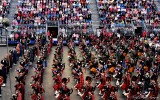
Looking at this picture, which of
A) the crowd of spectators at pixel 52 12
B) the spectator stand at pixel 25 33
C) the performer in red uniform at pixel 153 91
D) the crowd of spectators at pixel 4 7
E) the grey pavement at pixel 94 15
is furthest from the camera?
the crowd of spectators at pixel 4 7

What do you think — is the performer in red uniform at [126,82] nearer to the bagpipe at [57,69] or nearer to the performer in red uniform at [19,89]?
the bagpipe at [57,69]

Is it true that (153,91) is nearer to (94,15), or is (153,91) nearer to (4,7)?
(94,15)

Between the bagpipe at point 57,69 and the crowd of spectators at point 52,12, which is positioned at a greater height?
the crowd of spectators at point 52,12

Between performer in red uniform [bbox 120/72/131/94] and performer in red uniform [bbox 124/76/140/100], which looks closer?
performer in red uniform [bbox 124/76/140/100]

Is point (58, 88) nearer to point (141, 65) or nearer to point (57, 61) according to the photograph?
point (57, 61)

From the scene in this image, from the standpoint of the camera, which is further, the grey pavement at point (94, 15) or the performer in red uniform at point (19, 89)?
the grey pavement at point (94, 15)

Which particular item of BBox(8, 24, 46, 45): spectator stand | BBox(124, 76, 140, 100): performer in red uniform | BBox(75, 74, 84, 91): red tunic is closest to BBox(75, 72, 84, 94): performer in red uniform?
BBox(75, 74, 84, 91): red tunic

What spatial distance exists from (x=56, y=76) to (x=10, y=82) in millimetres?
3106

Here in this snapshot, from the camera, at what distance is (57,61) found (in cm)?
2208

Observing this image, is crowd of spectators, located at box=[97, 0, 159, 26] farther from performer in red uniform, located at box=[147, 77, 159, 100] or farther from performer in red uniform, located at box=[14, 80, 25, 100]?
performer in red uniform, located at box=[14, 80, 25, 100]

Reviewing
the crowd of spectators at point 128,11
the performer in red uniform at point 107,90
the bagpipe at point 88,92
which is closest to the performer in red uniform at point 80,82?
the bagpipe at point 88,92

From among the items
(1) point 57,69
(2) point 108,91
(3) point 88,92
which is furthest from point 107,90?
(1) point 57,69

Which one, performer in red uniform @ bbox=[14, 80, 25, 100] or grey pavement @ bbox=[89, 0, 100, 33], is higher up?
grey pavement @ bbox=[89, 0, 100, 33]

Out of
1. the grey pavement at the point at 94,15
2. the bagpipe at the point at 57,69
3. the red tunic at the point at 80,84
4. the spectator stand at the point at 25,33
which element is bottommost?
the red tunic at the point at 80,84
